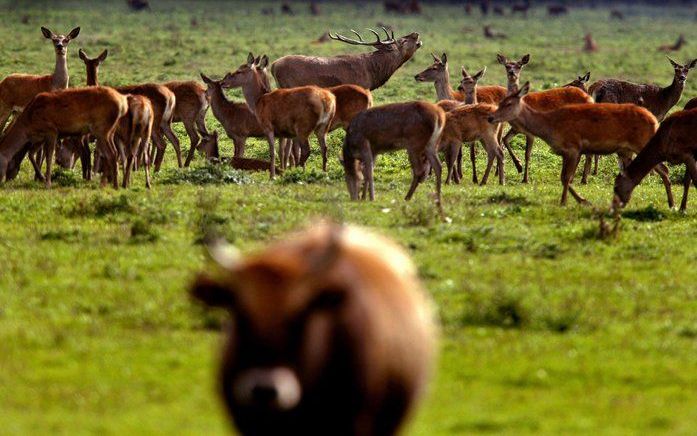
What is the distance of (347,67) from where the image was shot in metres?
27.1

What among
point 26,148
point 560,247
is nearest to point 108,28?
point 26,148

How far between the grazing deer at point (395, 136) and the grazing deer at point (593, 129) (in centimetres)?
119

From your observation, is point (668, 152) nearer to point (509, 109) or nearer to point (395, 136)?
point (509, 109)

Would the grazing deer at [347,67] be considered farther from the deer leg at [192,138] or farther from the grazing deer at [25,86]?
the grazing deer at [25,86]

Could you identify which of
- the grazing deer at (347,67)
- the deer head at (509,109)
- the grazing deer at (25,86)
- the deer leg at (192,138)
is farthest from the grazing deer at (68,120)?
the grazing deer at (347,67)

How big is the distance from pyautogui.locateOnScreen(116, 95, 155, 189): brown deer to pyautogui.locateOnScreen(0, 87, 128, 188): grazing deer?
40 cm

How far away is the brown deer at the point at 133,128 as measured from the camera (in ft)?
59.7

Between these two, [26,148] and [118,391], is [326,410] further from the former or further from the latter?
[26,148]

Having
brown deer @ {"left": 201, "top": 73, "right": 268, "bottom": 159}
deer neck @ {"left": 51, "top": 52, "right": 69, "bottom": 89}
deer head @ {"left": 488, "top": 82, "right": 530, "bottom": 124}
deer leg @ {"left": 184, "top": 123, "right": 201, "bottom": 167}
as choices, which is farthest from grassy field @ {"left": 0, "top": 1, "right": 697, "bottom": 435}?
deer neck @ {"left": 51, "top": 52, "right": 69, "bottom": 89}

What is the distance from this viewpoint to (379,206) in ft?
52.9

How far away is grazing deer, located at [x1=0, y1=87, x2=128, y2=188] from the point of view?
17484 mm

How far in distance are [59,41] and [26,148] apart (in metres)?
3.98

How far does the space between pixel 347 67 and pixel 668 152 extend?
11.3 metres

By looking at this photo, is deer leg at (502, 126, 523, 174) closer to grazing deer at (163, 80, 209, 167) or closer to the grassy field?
the grassy field
